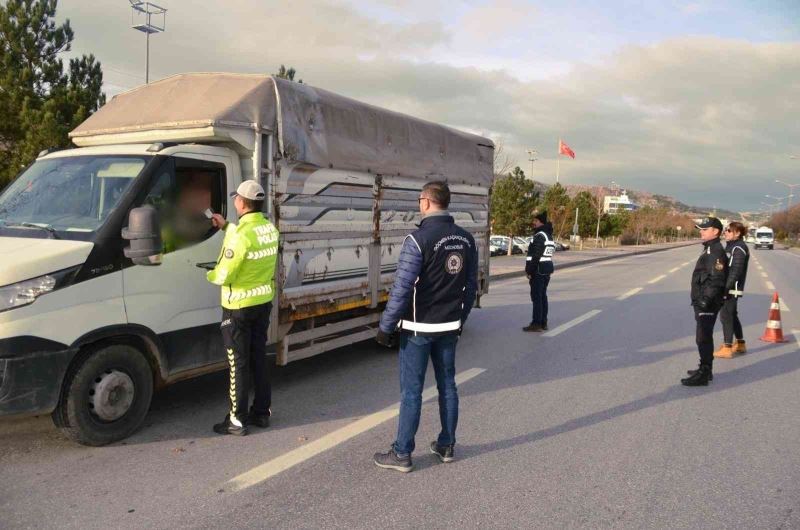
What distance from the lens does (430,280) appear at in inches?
159

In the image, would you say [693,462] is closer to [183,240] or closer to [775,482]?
[775,482]

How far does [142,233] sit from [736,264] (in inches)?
281

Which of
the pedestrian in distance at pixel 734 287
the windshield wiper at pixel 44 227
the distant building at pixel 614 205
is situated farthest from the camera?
the distant building at pixel 614 205

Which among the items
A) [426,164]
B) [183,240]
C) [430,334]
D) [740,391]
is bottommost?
[740,391]

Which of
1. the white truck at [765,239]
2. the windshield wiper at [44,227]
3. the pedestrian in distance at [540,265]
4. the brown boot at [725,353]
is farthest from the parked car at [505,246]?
the white truck at [765,239]

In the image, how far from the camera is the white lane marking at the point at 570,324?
32.1 ft

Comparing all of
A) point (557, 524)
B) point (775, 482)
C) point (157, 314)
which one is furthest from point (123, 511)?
point (775, 482)

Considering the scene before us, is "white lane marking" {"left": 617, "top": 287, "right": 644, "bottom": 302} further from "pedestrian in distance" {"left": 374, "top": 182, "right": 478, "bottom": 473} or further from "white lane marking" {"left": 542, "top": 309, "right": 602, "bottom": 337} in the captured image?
"pedestrian in distance" {"left": 374, "top": 182, "right": 478, "bottom": 473}

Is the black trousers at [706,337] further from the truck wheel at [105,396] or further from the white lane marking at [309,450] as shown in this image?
the truck wheel at [105,396]

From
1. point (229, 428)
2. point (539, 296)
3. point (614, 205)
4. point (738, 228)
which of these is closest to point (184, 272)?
point (229, 428)

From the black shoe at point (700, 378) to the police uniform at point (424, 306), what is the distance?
3.74m

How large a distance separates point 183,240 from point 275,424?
5.37 feet

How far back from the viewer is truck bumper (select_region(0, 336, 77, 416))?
148 inches

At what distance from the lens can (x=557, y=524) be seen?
11.4 feet
